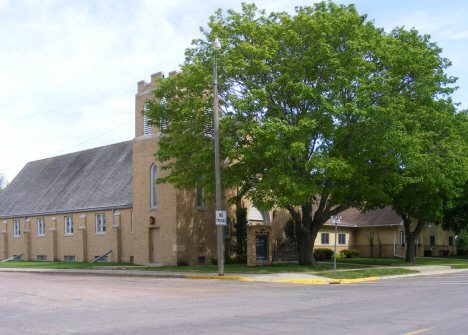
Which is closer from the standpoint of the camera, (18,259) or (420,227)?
(420,227)

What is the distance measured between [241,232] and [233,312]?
21.9m

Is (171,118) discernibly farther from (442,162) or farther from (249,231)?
(442,162)

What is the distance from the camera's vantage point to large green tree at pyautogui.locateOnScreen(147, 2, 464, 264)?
21203 mm

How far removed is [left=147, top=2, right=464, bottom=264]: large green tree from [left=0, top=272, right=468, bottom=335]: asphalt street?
301 inches

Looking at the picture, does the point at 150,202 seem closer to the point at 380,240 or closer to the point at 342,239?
the point at 342,239

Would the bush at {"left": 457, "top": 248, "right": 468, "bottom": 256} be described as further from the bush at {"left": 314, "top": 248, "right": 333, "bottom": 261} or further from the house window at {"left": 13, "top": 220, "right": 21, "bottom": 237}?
the house window at {"left": 13, "top": 220, "right": 21, "bottom": 237}

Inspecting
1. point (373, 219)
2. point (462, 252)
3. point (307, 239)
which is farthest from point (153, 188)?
point (462, 252)

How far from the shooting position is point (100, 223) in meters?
37.4

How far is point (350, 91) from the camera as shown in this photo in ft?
73.8

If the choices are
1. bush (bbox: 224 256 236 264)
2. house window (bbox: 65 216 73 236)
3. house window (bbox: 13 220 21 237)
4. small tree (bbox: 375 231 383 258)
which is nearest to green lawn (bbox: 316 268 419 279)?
bush (bbox: 224 256 236 264)

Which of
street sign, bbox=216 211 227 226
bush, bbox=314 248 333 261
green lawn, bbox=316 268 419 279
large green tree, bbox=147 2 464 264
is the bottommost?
bush, bbox=314 248 333 261

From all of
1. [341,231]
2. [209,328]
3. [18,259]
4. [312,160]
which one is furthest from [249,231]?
[18,259]

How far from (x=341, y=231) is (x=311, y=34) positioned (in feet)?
88.0

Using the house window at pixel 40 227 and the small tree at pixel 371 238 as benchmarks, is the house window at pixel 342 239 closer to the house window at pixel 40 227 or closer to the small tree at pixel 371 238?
the small tree at pixel 371 238
